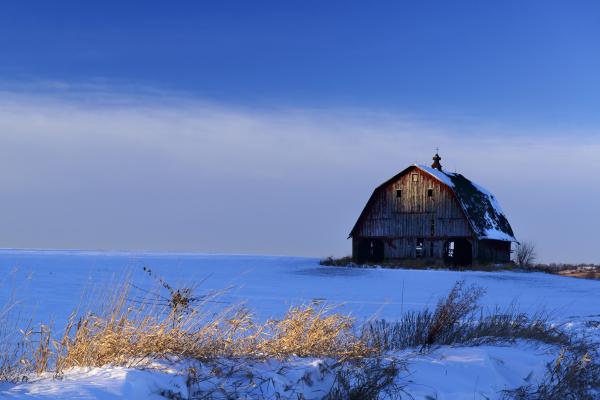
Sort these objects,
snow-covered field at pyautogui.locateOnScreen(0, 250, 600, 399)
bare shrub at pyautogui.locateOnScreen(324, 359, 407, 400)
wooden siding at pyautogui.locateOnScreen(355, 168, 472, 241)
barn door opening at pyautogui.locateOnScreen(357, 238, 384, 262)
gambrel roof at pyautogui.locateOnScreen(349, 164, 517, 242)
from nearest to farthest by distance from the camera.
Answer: snow-covered field at pyautogui.locateOnScreen(0, 250, 600, 399) < bare shrub at pyautogui.locateOnScreen(324, 359, 407, 400) < gambrel roof at pyautogui.locateOnScreen(349, 164, 517, 242) < wooden siding at pyautogui.locateOnScreen(355, 168, 472, 241) < barn door opening at pyautogui.locateOnScreen(357, 238, 384, 262)

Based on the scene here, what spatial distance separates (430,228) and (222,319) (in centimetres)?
3347

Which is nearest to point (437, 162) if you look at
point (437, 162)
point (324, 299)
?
point (437, 162)

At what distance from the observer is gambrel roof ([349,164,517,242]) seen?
38156 millimetres

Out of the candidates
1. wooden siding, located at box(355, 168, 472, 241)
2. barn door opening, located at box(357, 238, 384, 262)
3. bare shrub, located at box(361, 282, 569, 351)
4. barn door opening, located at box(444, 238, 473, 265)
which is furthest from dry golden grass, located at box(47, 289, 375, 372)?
barn door opening, located at box(357, 238, 384, 262)

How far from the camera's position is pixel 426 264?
37.7 metres

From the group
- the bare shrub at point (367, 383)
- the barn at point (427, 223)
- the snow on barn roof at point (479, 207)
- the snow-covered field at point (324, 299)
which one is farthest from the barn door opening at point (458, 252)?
the bare shrub at point (367, 383)

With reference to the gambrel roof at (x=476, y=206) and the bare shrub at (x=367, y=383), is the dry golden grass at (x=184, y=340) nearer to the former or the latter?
the bare shrub at (x=367, y=383)

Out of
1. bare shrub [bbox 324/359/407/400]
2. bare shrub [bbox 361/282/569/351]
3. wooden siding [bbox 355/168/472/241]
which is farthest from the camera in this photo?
wooden siding [bbox 355/168/472/241]

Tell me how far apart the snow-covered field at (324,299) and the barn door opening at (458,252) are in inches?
172

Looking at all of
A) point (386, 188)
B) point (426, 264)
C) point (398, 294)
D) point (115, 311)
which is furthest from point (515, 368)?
point (386, 188)

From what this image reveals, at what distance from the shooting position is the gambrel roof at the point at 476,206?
3816 cm

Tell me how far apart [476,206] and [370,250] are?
6276mm

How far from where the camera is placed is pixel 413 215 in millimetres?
39531

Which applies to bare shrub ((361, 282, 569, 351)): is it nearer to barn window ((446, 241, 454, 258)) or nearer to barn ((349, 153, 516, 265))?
barn ((349, 153, 516, 265))
